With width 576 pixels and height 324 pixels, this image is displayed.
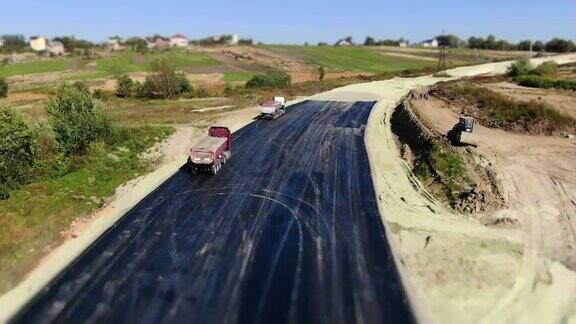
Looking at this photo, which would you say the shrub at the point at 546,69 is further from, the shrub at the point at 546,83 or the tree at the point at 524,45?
the tree at the point at 524,45

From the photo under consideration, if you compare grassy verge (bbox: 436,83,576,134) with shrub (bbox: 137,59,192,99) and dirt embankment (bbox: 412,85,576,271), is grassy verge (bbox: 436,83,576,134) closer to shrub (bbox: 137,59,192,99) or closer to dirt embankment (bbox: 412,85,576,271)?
dirt embankment (bbox: 412,85,576,271)

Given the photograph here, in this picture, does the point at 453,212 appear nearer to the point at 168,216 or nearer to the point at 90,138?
the point at 168,216

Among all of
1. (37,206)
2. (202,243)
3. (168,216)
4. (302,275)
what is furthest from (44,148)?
(302,275)

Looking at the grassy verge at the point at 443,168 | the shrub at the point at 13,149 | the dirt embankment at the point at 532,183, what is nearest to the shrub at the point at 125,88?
the shrub at the point at 13,149

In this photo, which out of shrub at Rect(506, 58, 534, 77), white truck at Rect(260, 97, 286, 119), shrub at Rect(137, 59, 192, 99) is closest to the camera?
white truck at Rect(260, 97, 286, 119)

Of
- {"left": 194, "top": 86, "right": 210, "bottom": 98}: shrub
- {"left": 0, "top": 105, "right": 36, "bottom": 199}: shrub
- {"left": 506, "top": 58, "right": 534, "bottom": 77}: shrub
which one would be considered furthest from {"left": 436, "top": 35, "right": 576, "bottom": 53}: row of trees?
{"left": 0, "top": 105, "right": 36, "bottom": 199}: shrub

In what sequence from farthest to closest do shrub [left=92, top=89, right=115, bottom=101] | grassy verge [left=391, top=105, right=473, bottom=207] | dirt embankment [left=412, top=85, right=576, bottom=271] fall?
shrub [left=92, top=89, right=115, bottom=101] → grassy verge [left=391, top=105, right=473, bottom=207] → dirt embankment [left=412, top=85, right=576, bottom=271]
